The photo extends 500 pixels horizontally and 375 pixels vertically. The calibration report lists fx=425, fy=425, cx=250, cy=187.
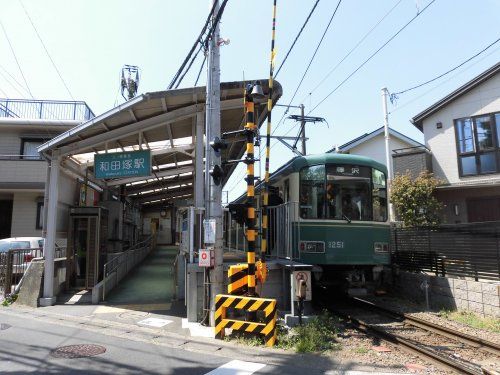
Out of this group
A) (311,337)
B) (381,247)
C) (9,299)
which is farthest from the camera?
(9,299)

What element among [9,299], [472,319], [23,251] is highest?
[23,251]

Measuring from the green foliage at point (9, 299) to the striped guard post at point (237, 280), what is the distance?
6.84 meters

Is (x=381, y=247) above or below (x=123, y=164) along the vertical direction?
below

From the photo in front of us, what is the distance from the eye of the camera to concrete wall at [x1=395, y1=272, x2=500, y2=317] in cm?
871

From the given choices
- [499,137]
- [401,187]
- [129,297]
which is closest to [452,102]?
[499,137]

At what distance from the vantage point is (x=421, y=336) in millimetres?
7637

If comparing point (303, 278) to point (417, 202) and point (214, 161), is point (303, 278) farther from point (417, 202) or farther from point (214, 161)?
point (417, 202)

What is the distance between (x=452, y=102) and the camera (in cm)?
1839

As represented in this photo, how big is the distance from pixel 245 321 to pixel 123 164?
6.02m

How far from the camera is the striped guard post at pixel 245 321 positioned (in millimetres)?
7176

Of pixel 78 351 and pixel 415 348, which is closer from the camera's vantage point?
pixel 415 348

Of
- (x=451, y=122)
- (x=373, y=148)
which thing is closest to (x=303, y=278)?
(x=451, y=122)

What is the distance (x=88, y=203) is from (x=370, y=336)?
10.7m

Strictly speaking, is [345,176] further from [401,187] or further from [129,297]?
[401,187]
